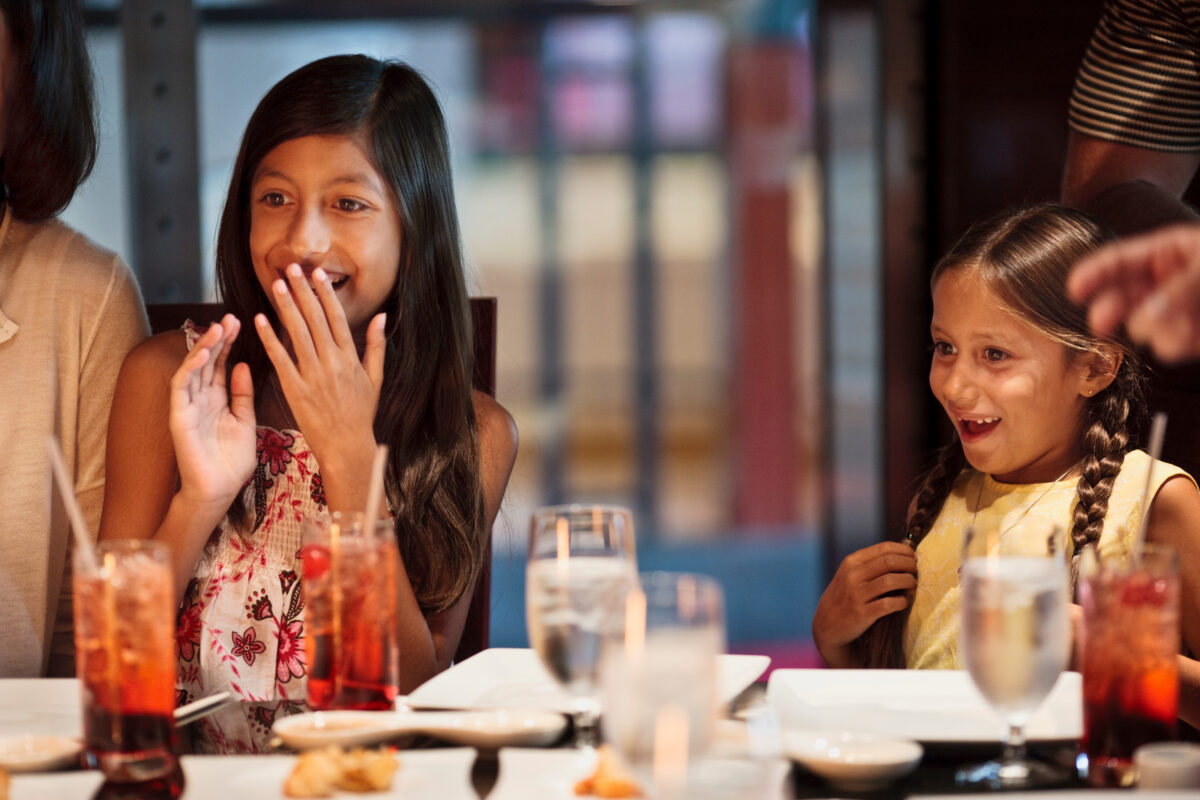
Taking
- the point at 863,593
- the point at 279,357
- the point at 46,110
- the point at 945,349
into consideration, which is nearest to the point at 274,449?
the point at 279,357

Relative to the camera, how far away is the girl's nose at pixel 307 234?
1615mm

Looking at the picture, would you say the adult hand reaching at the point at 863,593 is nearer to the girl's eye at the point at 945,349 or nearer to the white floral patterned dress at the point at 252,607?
the girl's eye at the point at 945,349

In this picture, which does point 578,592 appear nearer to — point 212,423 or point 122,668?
point 122,668

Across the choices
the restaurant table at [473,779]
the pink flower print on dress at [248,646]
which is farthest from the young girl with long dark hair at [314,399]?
the restaurant table at [473,779]

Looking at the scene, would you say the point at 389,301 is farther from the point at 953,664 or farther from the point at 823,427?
the point at 823,427

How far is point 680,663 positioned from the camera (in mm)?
762

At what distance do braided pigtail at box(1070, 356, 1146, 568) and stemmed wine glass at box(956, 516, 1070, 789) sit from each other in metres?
0.65

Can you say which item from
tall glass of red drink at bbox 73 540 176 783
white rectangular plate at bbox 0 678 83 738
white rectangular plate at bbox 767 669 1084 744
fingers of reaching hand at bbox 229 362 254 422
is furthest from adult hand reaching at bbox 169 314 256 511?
white rectangular plate at bbox 767 669 1084 744

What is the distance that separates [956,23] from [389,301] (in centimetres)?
145

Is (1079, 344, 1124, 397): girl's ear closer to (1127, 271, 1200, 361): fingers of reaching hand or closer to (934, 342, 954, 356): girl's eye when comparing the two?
(934, 342, 954, 356): girl's eye

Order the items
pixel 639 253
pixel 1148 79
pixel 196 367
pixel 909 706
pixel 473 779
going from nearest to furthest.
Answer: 1. pixel 473 779
2. pixel 909 706
3. pixel 196 367
4. pixel 1148 79
5. pixel 639 253

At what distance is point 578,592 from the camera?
98 cm

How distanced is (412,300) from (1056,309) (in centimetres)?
88

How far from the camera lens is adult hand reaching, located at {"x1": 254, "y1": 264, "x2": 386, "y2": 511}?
154cm
